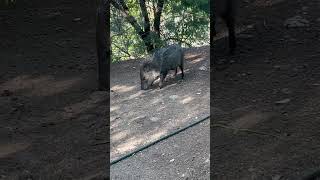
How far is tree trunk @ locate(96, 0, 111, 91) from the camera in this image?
223 inches

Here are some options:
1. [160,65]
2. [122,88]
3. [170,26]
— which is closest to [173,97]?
[160,65]

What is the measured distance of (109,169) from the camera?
4.62 m

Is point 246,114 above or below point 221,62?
below

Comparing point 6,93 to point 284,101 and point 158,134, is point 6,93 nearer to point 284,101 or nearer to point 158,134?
point 158,134

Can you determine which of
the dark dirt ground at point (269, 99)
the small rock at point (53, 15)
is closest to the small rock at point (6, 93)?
the dark dirt ground at point (269, 99)

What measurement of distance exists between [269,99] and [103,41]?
191 cm

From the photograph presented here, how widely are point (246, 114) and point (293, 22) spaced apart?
97.8 inches

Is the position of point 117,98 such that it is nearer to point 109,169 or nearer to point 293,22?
point 109,169

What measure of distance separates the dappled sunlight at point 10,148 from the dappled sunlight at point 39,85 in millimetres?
1189

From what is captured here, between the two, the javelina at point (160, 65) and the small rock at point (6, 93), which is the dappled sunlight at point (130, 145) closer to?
the javelina at point (160, 65)

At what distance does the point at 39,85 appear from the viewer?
21.0 feet

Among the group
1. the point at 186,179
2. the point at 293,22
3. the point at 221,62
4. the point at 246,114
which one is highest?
the point at 293,22

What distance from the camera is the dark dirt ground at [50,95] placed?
476 centimetres

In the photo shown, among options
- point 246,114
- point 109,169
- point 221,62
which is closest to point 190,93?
point 221,62
